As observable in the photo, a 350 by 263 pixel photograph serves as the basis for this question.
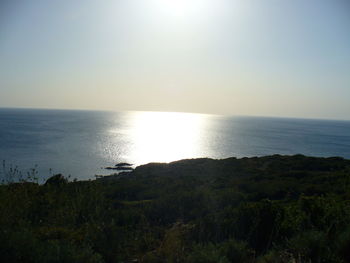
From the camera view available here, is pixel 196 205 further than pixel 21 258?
Yes

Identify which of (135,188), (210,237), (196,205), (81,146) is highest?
(210,237)

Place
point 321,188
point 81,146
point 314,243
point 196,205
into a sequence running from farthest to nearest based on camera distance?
point 81,146, point 321,188, point 196,205, point 314,243

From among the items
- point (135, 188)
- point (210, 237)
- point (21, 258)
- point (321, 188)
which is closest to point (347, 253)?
point (210, 237)

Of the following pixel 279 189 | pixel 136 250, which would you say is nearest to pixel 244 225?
pixel 136 250

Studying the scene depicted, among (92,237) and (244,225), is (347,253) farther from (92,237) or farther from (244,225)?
(92,237)

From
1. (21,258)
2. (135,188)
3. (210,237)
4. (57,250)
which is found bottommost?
(135,188)

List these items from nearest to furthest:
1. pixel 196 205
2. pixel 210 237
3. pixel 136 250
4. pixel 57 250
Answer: pixel 57 250, pixel 136 250, pixel 210 237, pixel 196 205

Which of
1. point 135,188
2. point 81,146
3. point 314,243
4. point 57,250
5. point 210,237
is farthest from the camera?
point 81,146

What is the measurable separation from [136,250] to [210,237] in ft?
5.21

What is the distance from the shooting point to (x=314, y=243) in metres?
4.41

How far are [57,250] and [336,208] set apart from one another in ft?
18.3

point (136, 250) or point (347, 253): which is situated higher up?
point (347, 253)

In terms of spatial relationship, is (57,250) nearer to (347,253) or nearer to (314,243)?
(314,243)

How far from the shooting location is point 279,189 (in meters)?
12.7
